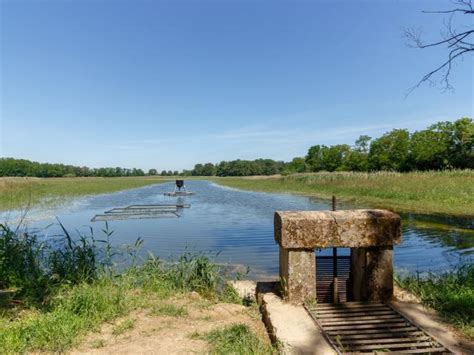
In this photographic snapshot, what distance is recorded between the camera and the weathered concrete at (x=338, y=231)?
435 cm

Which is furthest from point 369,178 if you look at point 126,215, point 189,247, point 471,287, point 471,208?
point 471,287

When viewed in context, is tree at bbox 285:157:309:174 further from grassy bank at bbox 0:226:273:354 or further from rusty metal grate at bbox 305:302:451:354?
rusty metal grate at bbox 305:302:451:354

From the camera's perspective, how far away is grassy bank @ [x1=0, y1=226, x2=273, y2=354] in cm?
356

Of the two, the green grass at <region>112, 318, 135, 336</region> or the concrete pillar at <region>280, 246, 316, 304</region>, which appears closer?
the green grass at <region>112, 318, 135, 336</region>

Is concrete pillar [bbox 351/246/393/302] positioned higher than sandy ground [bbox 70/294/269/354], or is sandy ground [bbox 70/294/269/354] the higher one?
concrete pillar [bbox 351/246/393/302]

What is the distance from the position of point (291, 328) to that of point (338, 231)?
140 centimetres

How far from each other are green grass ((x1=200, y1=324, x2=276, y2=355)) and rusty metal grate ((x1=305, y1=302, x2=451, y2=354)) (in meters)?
0.72

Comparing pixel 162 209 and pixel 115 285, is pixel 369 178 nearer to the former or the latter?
pixel 162 209

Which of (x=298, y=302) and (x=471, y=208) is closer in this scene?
(x=298, y=302)

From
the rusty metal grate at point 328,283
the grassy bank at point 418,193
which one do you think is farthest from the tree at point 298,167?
the rusty metal grate at point 328,283

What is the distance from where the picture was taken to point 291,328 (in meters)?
3.66

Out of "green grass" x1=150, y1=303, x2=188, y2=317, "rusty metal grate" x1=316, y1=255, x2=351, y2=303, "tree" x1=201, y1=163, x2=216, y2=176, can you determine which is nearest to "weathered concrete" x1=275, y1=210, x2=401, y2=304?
"rusty metal grate" x1=316, y1=255, x2=351, y2=303

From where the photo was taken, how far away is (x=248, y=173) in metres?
150

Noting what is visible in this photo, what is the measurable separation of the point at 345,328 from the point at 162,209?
1752cm
